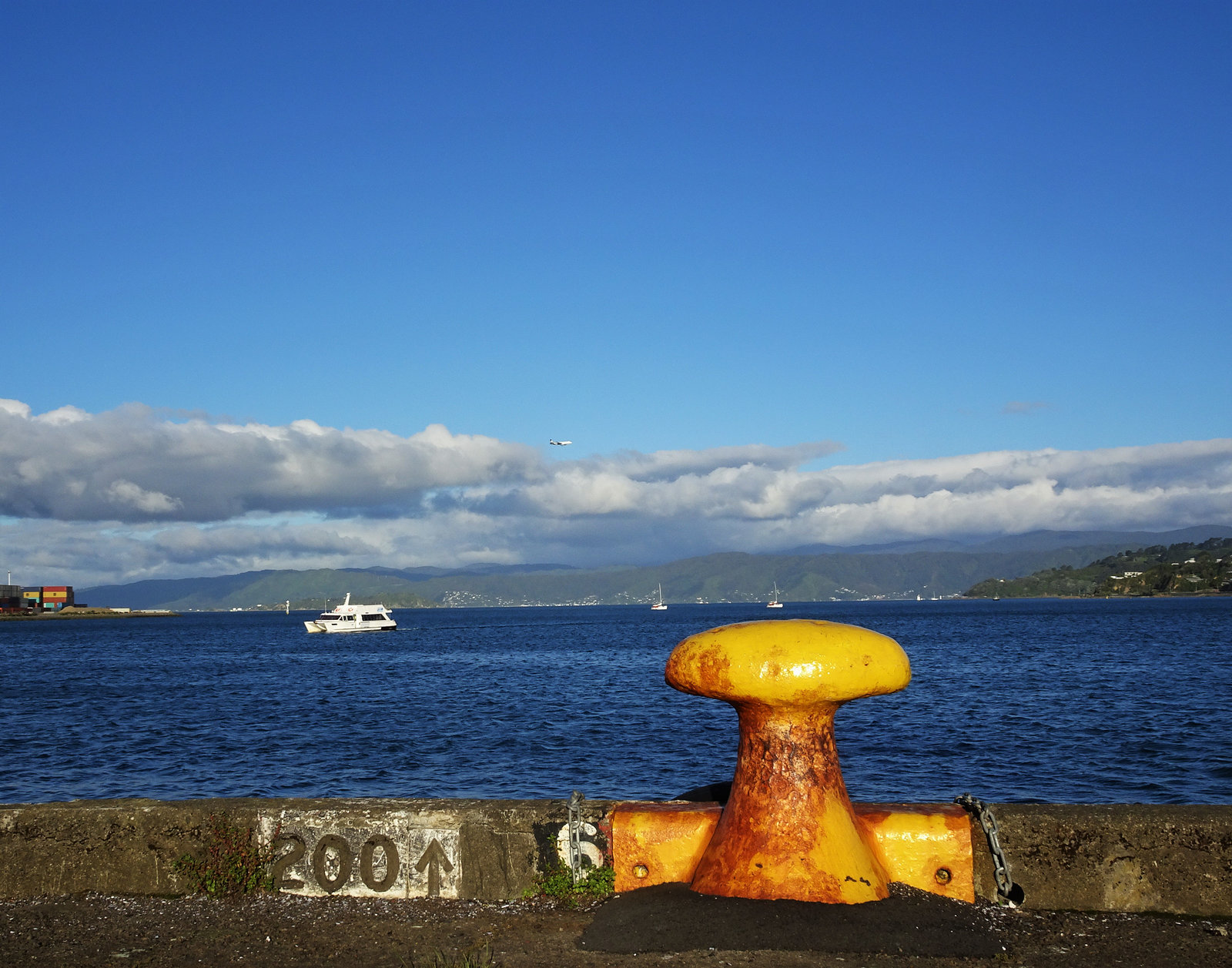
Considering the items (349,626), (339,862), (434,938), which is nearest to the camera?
(434,938)

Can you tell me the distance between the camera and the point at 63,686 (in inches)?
1758

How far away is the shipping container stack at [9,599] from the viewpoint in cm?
18388

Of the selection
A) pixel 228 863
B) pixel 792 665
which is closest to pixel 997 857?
pixel 792 665

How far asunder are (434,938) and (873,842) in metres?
1.99

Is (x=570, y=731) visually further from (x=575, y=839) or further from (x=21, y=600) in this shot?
(x=21, y=600)

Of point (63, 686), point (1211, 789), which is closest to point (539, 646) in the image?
point (63, 686)

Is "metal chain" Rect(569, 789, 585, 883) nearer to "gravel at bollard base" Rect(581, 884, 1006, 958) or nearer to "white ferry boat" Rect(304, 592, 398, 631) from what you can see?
"gravel at bollard base" Rect(581, 884, 1006, 958)

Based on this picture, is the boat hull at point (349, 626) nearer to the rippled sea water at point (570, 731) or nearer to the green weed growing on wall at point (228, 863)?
the rippled sea water at point (570, 731)

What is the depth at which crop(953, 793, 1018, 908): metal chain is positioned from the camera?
461 cm

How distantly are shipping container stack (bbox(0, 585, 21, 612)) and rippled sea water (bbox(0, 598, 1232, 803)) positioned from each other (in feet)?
478

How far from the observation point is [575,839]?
499 centimetres

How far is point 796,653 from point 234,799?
3083 millimetres

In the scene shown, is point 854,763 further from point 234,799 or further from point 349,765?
point 234,799

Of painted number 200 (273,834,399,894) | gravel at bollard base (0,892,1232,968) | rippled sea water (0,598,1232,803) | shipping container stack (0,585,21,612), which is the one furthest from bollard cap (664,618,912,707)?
shipping container stack (0,585,21,612)
